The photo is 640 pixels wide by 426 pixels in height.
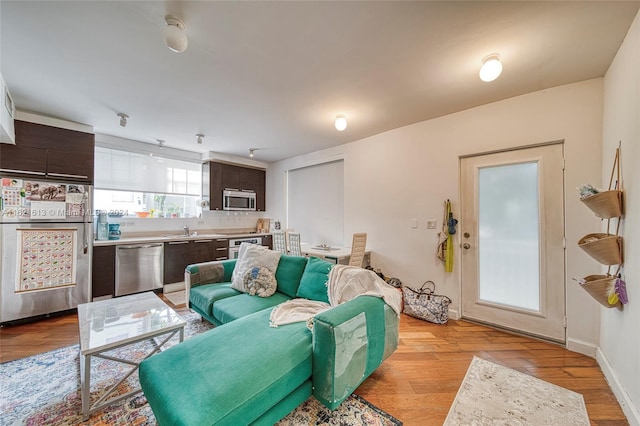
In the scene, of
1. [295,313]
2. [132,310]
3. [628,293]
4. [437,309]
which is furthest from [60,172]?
[628,293]

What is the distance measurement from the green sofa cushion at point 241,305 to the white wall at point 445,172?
194 cm

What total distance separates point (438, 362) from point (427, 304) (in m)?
0.92

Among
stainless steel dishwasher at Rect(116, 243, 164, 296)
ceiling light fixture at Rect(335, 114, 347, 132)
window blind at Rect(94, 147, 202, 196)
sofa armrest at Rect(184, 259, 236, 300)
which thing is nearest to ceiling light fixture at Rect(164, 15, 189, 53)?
ceiling light fixture at Rect(335, 114, 347, 132)

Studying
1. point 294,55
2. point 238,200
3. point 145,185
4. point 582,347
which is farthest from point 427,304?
point 145,185

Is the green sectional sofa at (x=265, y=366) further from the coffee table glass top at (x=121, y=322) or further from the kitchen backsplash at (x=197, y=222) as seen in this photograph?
the kitchen backsplash at (x=197, y=222)

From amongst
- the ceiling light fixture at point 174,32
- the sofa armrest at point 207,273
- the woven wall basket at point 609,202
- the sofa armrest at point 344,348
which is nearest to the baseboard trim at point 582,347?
the woven wall basket at point 609,202

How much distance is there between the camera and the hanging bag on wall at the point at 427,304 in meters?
2.92

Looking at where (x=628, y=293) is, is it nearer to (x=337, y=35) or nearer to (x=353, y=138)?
(x=337, y=35)

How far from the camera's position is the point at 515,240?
2.73 metres

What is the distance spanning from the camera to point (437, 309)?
2.93 meters

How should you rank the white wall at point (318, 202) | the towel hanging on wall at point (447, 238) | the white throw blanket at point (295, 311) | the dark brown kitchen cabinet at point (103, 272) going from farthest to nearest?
the white wall at point (318, 202) → the dark brown kitchen cabinet at point (103, 272) → the towel hanging on wall at point (447, 238) → the white throw blanket at point (295, 311)

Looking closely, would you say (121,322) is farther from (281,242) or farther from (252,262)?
(281,242)

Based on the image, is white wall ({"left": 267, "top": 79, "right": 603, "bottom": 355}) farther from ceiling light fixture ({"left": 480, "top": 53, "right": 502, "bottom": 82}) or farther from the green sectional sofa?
the green sectional sofa

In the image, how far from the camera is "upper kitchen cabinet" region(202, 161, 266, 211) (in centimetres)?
498
